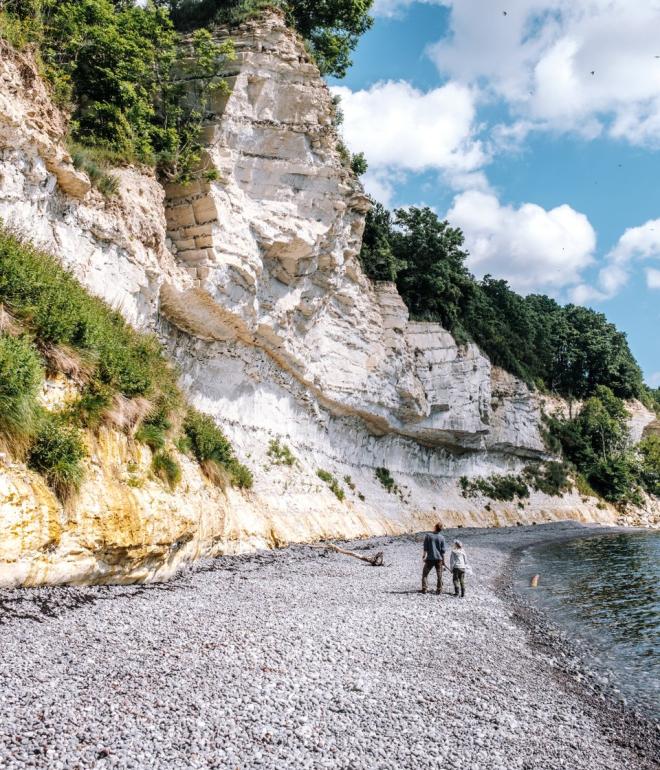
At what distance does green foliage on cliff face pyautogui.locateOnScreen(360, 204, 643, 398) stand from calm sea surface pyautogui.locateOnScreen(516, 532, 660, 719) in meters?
20.3

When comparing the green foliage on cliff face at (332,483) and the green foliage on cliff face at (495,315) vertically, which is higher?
the green foliage on cliff face at (495,315)

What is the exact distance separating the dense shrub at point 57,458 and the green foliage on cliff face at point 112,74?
9.67m

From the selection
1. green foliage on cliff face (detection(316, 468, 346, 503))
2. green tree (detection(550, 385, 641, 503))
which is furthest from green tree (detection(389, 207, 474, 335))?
green tree (detection(550, 385, 641, 503))

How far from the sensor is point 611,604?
15977 millimetres

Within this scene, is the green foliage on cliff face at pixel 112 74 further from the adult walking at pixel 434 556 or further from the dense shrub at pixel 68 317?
the adult walking at pixel 434 556

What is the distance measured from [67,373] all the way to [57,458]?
6.97 ft

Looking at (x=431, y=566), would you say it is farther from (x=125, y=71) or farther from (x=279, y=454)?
(x=125, y=71)

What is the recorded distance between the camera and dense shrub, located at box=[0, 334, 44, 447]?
26.6 ft

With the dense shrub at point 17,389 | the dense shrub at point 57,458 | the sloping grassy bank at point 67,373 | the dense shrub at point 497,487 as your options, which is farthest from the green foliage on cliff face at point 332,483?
the dense shrub at point 497,487

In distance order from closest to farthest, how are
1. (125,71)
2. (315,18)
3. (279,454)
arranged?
(125,71), (279,454), (315,18)

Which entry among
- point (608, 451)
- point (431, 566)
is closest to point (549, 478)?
point (608, 451)

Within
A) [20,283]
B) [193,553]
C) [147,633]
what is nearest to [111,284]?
[20,283]

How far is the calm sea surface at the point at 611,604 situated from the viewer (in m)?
10.3

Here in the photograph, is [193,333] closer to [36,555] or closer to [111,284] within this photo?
[111,284]
